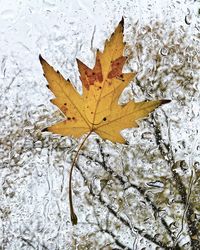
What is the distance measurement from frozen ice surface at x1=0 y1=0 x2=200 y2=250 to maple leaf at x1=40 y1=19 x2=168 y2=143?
1.62ft

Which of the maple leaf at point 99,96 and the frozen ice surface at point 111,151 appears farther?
the frozen ice surface at point 111,151

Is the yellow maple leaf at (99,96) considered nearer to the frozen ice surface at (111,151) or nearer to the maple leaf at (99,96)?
the maple leaf at (99,96)

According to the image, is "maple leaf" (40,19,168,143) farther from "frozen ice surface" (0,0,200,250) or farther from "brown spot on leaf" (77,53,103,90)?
"frozen ice surface" (0,0,200,250)

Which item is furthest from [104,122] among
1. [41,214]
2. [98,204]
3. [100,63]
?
[41,214]

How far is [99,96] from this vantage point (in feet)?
3.35

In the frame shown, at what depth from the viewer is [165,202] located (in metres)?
1.54

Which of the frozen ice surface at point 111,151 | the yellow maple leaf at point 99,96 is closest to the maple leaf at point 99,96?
the yellow maple leaf at point 99,96

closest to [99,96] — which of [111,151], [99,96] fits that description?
[99,96]

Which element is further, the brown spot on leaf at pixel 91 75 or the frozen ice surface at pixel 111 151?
the frozen ice surface at pixel 111 151

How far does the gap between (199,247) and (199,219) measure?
0.31 ft

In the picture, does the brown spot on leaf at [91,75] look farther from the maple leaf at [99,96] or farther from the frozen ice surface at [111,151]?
the frozen ice surface at [111,151]

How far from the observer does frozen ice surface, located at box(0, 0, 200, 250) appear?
155 centimetres

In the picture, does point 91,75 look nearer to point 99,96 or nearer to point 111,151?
point 99,96

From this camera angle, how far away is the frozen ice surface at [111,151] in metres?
1.55
